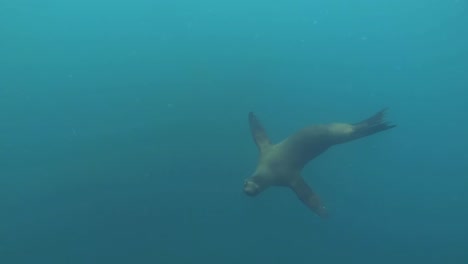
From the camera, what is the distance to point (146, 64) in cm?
1161

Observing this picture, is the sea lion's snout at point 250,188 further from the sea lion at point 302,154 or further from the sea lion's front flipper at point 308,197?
the sea lion's front flipper at point 308,197

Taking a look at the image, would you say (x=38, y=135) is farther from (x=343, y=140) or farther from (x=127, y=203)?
(x=343, y=140)

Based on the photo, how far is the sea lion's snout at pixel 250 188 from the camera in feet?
24.4

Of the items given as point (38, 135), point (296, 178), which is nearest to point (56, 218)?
point (38, 135)

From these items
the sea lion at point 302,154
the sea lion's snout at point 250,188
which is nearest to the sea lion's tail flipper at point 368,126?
the sea lion at point 302,154

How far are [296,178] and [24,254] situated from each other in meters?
5.59

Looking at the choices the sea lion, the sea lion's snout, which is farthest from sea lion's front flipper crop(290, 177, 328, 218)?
the sea lion's snout

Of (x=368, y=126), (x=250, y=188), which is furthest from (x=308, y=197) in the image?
(x=368, y=126)

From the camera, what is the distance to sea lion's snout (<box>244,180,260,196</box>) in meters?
7.43

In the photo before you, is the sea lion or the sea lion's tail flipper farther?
the sea lion

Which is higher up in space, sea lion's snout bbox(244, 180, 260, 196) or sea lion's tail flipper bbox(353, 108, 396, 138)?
sea lion's tail flipper bbox(353, 108, 396, 138)

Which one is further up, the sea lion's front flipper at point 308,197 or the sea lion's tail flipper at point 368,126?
the sea lion's tail flipper at point 368,126

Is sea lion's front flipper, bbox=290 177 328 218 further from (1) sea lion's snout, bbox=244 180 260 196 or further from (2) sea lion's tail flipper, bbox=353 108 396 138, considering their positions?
(2) sea lion's tail flipper, bbox=353 108 396 138

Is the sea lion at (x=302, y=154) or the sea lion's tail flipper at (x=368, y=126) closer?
the sea lion's tail flipper at (x=368, y=126)
